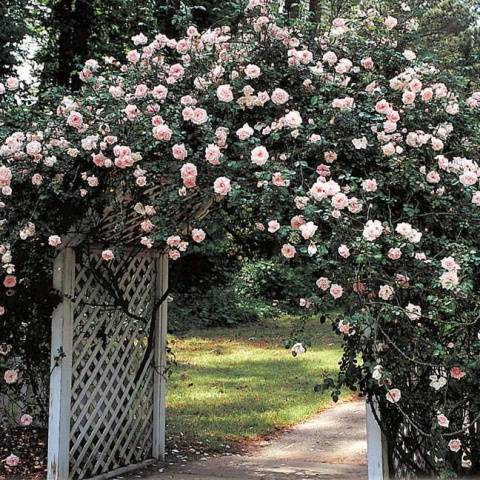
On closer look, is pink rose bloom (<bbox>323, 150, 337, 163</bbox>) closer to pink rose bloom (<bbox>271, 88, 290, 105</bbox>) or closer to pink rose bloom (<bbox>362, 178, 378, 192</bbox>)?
pink rose bloom (<bbox>362, 178, 378, 192</bbox>)

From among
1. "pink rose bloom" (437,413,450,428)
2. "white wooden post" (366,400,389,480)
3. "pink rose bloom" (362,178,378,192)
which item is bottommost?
"white wooden post" (366,400,389,480)

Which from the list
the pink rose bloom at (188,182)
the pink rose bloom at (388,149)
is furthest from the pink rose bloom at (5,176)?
the pink rose bloom at (388,149)

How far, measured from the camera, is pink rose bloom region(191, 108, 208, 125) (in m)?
3.44

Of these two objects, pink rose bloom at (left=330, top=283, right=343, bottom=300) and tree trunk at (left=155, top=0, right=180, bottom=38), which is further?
tree trunk at (left=155, top=0, right=180, bottom=38)

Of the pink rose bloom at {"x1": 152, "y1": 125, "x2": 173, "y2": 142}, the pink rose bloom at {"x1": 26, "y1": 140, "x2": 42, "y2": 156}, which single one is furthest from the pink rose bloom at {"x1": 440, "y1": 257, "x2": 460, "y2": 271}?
the pink rose bloom at {"x1": 26, "y1": 140, "x2": 42, "y2": 156}

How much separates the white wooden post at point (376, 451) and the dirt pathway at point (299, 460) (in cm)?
138

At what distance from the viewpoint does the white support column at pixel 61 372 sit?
423 centimetres

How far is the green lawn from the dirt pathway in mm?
313

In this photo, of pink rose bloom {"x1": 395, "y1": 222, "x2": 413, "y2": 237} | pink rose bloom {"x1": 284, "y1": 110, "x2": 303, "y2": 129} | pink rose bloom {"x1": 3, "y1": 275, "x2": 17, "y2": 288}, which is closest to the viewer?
pink rose bloom {"x1": 395, "y1": 222, "x2": 413, "y2": 237}

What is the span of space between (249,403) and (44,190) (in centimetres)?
431

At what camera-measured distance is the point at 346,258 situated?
3.06 metres

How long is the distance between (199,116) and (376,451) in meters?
1.81

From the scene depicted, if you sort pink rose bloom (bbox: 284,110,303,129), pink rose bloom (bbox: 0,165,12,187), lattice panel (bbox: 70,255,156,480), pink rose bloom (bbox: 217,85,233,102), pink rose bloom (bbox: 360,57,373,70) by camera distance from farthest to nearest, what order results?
1. lattice panel (bbox: 70,255,156,480)
2. pink rose bloom (bbox: 360,57,373,70)
3. pink rose bloom (bbox: 0,165,12,187)
4. pink rose bloom (bbox: 217,85,233,102)
5. pink rose bloom (bbox: 284,110,303,129)

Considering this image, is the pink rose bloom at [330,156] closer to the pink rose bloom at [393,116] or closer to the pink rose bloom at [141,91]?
the pink rose bloom at [393,116]
